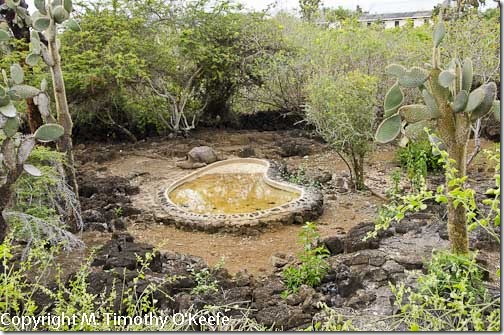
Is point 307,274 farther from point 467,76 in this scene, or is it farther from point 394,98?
point 467,76

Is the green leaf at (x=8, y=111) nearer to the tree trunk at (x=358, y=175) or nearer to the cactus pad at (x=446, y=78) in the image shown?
the cactus pad at (x=446, y=78)

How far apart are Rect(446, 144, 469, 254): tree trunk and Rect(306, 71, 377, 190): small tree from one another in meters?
3.18

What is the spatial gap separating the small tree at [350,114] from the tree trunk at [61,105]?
3455 millimetres

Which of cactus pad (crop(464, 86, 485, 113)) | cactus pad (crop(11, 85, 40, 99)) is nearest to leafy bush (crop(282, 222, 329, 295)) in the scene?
cactus pad (crop(464, 86, 485, 113))

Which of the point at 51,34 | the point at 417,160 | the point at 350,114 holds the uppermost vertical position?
the point at 51,34

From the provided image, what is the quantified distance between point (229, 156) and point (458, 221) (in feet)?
21.1

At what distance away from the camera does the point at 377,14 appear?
16625 millimetres

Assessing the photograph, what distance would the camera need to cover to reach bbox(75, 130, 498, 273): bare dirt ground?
214 inches

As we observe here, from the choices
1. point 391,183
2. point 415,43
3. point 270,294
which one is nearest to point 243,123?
point 415,43

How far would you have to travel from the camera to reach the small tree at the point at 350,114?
A: 6699mm

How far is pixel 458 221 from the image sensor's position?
327 centimetres

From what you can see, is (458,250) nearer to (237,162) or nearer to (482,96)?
(482,96)

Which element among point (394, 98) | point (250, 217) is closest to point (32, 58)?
point (250, 217)

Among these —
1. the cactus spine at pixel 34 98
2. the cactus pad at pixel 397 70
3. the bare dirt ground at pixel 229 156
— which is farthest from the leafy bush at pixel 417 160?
the cactus spine at pixel 34 98
